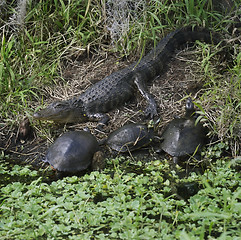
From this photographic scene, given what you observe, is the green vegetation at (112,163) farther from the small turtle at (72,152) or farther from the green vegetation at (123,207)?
the small turtle at (72,152)

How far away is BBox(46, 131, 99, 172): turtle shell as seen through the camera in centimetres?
515

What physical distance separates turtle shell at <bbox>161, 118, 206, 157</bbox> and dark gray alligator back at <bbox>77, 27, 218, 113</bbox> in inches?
44.4

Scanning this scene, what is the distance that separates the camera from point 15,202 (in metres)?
4.55

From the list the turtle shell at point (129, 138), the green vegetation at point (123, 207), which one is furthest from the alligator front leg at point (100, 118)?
the green vegetation at point (123, 207)

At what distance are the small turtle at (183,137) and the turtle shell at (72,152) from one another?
875 millimetres

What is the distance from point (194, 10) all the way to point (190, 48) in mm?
597

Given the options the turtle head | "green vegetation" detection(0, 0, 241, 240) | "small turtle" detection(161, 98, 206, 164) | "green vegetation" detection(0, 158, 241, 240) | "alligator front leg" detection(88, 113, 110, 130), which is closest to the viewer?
"green vegetation" detection(0, 158, 241, 240)

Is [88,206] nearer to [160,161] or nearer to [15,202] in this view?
[15,202]

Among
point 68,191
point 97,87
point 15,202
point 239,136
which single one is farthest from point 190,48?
point 15,202

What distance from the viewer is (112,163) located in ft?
17.6

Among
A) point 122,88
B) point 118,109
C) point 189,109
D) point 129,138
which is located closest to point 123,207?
point 129,138

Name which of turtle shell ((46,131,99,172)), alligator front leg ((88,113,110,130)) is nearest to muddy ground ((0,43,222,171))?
alligator front leg ((88,113,110,130))

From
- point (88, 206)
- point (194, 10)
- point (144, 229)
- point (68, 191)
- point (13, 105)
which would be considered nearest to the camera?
point (144, 229)

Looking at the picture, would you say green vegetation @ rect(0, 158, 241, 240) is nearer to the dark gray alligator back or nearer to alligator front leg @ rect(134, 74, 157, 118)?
alligator front leg @ rect(134, 74, 157, 118)
